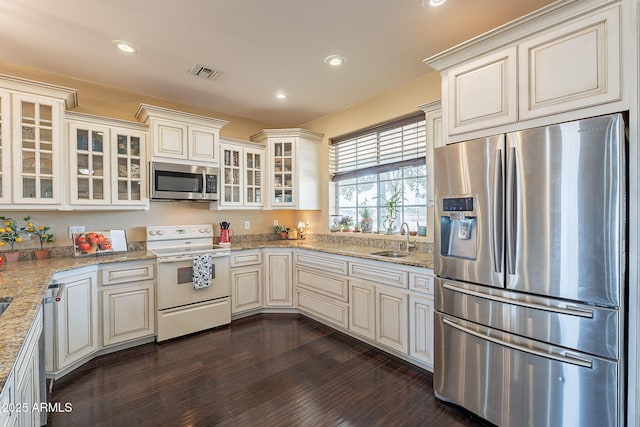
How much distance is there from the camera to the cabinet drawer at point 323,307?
305cm

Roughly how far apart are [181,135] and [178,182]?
0.54 meters

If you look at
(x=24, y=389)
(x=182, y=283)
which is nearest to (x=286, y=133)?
(x=182, y=283)

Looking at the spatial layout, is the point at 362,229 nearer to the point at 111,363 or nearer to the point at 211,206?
the point at 211,206

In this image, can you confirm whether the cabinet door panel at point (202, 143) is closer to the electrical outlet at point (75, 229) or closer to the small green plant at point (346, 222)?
the electrical outlet at point (75, 229)

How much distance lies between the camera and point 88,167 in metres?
2.86

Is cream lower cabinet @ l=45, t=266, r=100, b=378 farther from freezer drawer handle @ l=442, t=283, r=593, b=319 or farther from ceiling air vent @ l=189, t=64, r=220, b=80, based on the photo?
freezer drawer handle @ l=442, t=283, r=593, b=319

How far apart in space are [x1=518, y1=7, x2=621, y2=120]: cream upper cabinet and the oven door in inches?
123

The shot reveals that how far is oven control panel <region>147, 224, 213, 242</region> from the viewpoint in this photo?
3363 millimetres

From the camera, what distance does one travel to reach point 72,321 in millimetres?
2379

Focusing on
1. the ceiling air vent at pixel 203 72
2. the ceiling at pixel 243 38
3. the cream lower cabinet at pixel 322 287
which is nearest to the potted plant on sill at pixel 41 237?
the ceiling at pixel 243 38

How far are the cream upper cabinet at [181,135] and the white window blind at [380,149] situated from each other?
1666 mm

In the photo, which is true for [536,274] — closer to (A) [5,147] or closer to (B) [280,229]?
(B) [280,229]

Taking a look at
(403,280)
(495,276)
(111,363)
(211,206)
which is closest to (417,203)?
(403,280)

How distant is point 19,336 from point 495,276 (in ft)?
7.31
